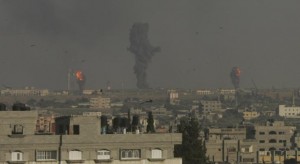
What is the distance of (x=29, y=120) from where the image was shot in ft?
155

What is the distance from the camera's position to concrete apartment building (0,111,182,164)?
152ft

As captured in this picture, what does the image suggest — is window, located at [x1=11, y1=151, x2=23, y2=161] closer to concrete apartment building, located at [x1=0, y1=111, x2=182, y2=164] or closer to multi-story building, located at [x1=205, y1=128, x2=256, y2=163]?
concrete apartment building, located at [x1=0, y1=111, x2=182, y2=164]

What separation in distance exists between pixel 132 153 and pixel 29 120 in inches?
121

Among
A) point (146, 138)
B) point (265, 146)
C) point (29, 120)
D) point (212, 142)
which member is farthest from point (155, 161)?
point (265, 146)

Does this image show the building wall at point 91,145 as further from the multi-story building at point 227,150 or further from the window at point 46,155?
the multi-story building at point 227,150

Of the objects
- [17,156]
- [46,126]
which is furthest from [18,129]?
[46,126]

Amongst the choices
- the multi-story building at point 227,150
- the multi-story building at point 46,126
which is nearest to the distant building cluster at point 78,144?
the multi-story building at point 46,126

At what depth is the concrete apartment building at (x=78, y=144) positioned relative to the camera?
4628cm

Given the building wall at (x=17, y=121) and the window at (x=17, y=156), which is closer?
the window at (x=17, y=156)

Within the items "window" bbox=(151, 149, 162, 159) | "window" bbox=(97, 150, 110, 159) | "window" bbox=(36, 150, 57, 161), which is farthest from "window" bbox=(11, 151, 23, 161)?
"window" bbox=(151, 149, 162, 159)

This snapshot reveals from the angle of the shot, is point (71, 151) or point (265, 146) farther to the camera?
point (265, 146)

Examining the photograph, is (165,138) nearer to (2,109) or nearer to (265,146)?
(2,109)

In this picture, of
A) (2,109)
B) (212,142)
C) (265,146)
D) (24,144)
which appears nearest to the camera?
(24,144)

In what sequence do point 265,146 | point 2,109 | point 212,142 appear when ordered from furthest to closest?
point 265,146, point 212,142, point 2,109
